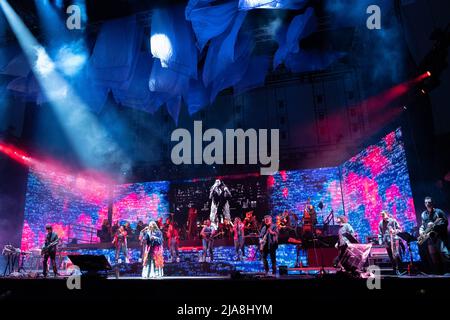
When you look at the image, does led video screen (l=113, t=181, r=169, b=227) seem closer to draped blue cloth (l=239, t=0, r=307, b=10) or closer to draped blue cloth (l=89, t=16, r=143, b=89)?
draped blue cloth (l=89, t=16, r=143, b=89)

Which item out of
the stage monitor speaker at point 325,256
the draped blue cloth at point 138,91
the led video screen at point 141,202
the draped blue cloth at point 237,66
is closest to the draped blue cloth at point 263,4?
the draped blue cloth at point 237,66

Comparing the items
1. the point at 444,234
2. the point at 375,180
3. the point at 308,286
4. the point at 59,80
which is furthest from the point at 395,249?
the point at 59,80

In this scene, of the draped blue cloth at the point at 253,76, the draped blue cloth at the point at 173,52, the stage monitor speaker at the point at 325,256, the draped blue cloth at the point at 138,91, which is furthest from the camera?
the stage monitor speaker at the point at 325,256

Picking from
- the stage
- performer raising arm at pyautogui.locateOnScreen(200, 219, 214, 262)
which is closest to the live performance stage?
the stage

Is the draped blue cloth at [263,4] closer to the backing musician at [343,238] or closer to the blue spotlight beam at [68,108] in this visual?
the backing musician at [343,238]

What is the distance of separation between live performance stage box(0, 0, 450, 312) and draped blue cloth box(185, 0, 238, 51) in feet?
0.10

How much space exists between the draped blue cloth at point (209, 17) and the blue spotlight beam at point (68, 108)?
4.56 metres

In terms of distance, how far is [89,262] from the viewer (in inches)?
243

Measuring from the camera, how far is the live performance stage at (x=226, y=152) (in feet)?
17.5

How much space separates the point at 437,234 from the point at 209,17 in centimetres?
747

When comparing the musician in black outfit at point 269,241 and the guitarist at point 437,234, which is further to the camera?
the musician in black outfit at point 269,241

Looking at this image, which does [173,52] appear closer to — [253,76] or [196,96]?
[196,96]

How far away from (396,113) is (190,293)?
29.9 ft

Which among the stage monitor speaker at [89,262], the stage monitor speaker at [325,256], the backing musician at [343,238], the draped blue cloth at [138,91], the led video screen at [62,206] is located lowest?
the stage monitor speaker at [325,256]
